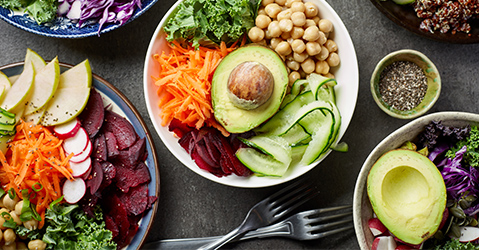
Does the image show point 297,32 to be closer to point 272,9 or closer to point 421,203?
point 272,9

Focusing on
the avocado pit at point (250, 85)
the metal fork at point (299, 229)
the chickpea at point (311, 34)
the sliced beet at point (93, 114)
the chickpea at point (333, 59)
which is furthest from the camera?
the metal fork at point (299, 229)

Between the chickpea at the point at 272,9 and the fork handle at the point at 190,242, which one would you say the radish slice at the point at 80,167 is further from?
the chickpea at the point at 272,9

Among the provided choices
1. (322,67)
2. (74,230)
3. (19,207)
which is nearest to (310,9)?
(322,67)

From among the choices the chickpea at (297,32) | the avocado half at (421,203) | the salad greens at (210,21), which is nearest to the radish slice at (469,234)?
the avocado half at (421,203)

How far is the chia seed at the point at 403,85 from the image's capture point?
90.7 inches

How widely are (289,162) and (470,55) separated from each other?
128cm

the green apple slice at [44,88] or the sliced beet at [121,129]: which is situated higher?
the green apple slice at [44,88]

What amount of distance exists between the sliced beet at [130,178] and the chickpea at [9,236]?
0.55 m

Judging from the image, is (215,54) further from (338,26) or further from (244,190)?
(244,190)

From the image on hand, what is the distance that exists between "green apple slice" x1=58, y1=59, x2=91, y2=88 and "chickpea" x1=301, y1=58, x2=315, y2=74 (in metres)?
1.09

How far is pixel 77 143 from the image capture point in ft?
7.04

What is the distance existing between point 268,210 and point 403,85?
101cm

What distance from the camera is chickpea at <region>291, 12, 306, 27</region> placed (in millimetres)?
1986

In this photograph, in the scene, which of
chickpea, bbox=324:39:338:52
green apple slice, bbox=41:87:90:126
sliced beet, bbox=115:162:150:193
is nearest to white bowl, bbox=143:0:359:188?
chickpea, bbox=324:39:338:52
